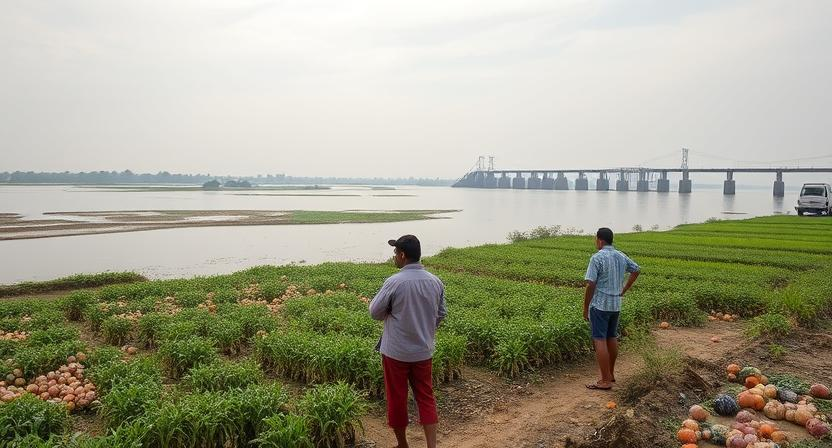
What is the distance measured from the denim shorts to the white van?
173ft

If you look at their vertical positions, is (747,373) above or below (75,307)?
above

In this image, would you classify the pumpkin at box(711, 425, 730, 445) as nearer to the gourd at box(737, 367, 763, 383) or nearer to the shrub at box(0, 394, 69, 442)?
the gourd at box(737, 367, 763, 383)

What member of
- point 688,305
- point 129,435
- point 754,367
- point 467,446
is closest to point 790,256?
point 688,305

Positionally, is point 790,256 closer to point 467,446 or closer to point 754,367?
point 754,367

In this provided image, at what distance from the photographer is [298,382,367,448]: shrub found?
19.9 feet

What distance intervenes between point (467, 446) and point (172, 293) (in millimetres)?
11446

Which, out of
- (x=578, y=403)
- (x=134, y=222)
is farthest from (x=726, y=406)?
(x=134, y=222)

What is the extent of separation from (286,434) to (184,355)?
12.1ft

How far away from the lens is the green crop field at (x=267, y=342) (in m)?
6.05

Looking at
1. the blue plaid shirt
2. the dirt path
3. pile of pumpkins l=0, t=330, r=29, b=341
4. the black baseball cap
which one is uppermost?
the black baseball cap

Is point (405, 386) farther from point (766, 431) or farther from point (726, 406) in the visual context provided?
point (726, 406)

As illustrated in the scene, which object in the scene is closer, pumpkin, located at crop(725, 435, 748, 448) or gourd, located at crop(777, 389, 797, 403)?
pumpkin, located at crop(725, 435, 748, 448)

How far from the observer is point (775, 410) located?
6445 mm

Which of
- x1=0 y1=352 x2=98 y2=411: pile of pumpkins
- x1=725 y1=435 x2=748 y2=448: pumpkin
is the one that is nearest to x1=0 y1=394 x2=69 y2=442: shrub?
x1=0 y1=352 x2=98 y2=411: pile of pumpkins
